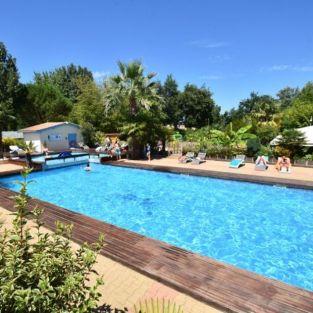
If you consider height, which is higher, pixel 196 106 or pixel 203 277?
pixel 196 106

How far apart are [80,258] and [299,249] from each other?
8742mm

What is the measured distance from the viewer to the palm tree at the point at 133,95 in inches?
961

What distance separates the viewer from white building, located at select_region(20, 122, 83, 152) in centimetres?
3338

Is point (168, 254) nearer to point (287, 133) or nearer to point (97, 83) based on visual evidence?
point (287, 133)

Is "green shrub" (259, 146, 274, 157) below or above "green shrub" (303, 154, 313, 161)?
above

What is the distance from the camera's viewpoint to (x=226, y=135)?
27.1m

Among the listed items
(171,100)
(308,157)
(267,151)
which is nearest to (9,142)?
(171,100)

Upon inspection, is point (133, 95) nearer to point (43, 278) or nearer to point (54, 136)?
point (54, 136)

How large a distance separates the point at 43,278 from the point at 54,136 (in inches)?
1310

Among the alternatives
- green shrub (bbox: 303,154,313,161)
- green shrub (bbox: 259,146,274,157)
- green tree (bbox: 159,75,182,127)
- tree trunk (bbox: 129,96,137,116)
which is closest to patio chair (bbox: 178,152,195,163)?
green shrub (bbox: 259,146,274,157)

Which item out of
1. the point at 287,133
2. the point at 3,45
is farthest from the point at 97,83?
the point at 287,133

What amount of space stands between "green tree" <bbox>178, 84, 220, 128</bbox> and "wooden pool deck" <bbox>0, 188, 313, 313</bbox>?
43396 mm

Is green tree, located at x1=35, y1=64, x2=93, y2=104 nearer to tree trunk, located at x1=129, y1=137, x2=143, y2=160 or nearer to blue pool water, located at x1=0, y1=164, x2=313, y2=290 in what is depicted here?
tree trunk, located at x1=129, y1=137, x2=143, y2=160

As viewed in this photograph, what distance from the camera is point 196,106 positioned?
50.8 meters
